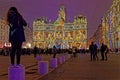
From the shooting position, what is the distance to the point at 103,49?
42281 mm

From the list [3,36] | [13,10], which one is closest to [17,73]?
[13,10]

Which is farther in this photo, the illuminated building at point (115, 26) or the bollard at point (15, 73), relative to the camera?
the illuminated building at point (115, 26)

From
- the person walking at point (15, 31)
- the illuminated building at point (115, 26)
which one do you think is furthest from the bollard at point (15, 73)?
the illuminated building at point (115, 26)

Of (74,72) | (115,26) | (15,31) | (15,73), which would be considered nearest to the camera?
(15,73)

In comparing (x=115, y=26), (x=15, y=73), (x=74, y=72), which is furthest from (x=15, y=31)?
(x=115, y=26)

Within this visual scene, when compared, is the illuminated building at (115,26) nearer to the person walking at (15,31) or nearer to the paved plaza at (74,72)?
the paved plaza at (74,72)

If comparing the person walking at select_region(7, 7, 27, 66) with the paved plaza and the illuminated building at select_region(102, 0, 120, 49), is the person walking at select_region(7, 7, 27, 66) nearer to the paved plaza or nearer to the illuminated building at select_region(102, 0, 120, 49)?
the paved plaza

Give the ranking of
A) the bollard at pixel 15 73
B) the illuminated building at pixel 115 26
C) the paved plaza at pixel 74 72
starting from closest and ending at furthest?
1. the bollard at pixel 15 73
2. the paved plaza at pixel 74 72
3. the illuminated building at pixel 115 26

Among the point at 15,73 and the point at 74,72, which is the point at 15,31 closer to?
the point at 15,73

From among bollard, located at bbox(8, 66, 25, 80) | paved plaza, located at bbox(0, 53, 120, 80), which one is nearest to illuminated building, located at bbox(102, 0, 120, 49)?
paved plaza, located at bbox(0, 53, 120, 80)

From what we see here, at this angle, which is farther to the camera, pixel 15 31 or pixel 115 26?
pixel 115 26

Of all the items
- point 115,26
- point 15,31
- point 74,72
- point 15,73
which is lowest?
point 74,72

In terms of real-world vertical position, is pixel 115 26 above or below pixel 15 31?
above

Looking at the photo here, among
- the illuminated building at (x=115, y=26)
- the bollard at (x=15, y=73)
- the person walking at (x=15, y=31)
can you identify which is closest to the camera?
the bollard at (x=15, y=73)
